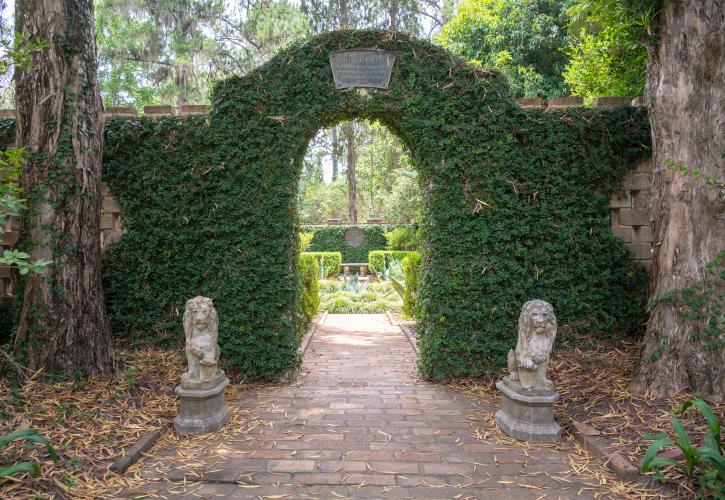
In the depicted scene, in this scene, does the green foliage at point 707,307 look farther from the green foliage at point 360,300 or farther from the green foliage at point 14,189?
the green foliage at point 360,300

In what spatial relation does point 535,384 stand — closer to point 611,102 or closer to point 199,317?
point 199,317

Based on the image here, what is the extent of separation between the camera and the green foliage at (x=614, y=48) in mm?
3850

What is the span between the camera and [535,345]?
3359mm

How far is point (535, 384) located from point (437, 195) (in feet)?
6.87

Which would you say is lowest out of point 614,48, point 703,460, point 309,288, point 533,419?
point 533,419

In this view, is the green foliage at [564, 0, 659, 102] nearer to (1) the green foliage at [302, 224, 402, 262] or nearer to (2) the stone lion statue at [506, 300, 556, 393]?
(2) the stone lion statue at [506, 300, 556, 393]

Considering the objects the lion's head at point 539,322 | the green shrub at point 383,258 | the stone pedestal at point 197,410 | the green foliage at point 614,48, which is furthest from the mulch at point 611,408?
the green shrub at point 383,258

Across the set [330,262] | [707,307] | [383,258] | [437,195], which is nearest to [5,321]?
[437,195]

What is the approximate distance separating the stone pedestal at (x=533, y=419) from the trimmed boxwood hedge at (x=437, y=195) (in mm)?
1095

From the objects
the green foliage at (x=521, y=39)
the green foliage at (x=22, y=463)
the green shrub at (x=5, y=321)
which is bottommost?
the green foliage at (x=22, y=463)

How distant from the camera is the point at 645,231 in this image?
4691 mm

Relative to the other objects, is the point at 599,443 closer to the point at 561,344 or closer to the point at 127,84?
the point at 561,344

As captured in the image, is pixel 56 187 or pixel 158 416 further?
pixel 56 187

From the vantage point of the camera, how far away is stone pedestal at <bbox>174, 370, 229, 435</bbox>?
11.3 feet
